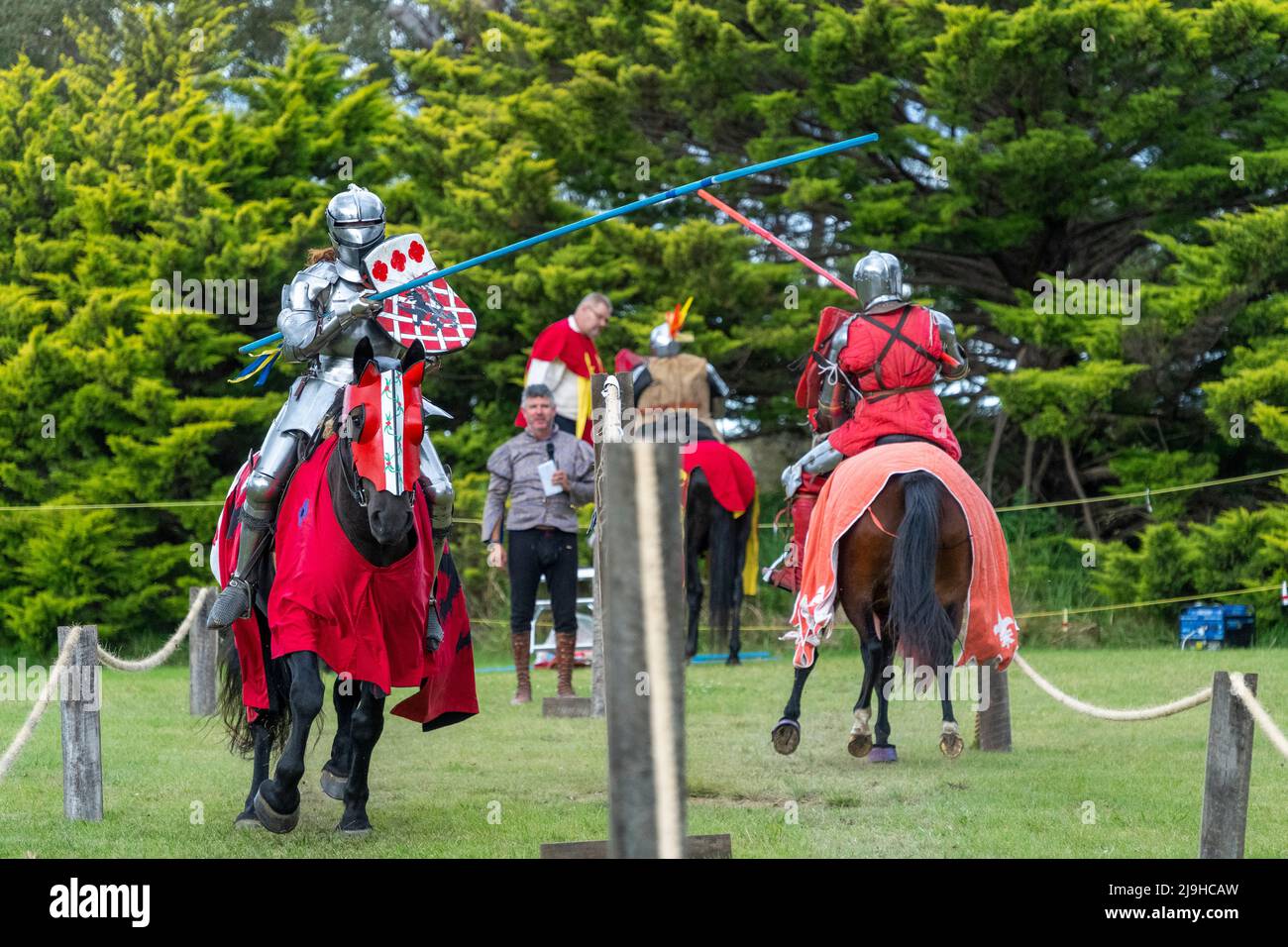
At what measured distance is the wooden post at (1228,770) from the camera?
17.1ft

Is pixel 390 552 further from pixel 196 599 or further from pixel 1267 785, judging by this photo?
pixel 196 599

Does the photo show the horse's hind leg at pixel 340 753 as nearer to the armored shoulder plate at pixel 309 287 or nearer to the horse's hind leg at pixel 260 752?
the horse's hind leg at pixel 260 752

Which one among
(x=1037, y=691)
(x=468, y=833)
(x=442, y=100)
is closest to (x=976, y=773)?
(x=468, y=833)

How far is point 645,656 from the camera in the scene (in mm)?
3092

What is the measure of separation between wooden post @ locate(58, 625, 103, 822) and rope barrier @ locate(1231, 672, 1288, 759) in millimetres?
4182

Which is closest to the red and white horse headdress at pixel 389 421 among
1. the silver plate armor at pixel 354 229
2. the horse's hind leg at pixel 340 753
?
the silver plate armor at pixel 354 229

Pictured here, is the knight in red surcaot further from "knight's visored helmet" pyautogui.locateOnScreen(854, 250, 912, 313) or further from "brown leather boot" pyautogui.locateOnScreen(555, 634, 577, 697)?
"brown leather boot" pyautogui.locateOnScreen(555, 634, 577, 697)

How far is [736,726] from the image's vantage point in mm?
10117

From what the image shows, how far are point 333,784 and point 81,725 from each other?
3.40 ft

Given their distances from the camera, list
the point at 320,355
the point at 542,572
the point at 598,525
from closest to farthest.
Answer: the point at 320,355, the point at 598,525, the point at 542,572

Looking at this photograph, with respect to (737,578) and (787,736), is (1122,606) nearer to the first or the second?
(737,578)

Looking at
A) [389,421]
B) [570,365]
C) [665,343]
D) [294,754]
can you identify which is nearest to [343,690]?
[294,754]

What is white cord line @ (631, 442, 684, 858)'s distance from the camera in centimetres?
307

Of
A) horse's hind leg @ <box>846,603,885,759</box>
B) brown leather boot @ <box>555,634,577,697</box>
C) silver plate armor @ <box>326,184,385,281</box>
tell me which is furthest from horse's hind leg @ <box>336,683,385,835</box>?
brown leather boot @ <box>555,634,577,697</box>
